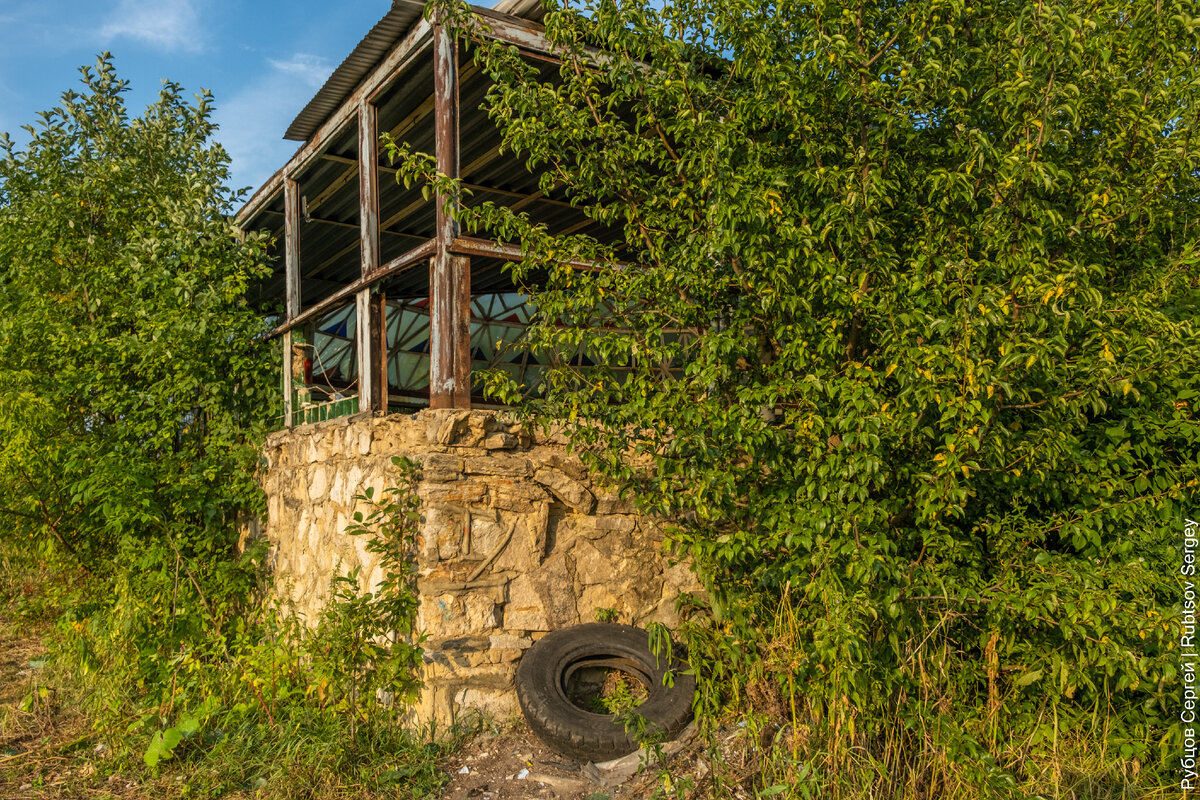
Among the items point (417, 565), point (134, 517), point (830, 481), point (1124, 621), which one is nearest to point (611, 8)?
point (830, 481)

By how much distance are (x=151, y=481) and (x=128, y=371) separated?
1412mm

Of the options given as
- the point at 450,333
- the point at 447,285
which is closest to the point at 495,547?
the point at 450,333

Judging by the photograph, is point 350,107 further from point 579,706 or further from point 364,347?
point 579,706

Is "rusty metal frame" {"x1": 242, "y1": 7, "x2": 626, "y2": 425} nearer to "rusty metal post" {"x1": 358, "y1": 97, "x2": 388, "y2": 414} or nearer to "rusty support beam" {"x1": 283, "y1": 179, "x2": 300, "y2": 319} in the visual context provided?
"rusty metal post" {"x1": 358, "y1": 97, "x2": 388, "y2": 414}

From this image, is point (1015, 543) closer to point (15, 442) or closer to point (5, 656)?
point (15, 442)

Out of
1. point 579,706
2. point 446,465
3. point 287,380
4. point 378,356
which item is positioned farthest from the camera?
point 287,380

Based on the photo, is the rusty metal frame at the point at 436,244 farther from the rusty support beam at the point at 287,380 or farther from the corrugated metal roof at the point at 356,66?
the rusty support beam at the point at 287,380

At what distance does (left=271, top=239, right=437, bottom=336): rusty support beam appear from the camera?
539 centimetres

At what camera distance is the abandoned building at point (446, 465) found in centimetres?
479

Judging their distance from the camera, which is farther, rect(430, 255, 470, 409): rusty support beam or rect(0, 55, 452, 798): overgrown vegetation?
rect(430, 255, 470, 409): rusty support beam

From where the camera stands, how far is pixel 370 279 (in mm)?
5988

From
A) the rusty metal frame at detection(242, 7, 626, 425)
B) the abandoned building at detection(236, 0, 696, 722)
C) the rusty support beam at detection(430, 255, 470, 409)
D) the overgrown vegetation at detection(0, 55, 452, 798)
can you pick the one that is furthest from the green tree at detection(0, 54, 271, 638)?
the rusty support beam at detection(430, 255, 470, 409)

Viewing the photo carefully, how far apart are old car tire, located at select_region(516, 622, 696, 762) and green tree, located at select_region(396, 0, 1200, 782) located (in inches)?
16.2

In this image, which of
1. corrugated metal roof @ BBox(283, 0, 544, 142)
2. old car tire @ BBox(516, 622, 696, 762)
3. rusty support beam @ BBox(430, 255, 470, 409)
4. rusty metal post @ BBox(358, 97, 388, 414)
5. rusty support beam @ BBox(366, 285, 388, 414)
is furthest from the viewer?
rusty metal post @ BBox(358, 97, 388, 414)
